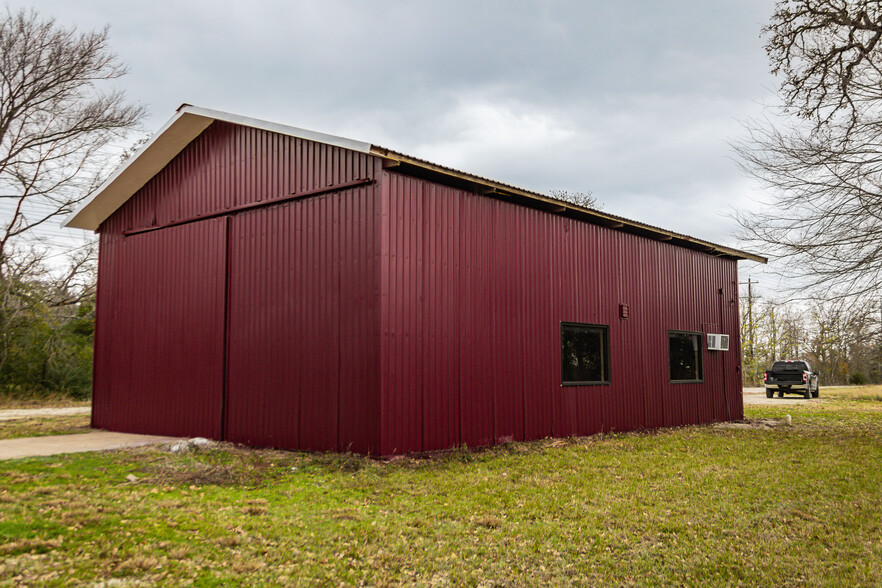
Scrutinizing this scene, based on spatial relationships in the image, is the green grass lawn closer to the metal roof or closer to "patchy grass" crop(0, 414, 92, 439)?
the metal roof

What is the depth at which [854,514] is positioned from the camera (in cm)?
593

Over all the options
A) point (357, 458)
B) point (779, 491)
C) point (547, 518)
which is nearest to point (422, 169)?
point (357, 458)

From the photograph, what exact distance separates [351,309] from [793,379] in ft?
78.2

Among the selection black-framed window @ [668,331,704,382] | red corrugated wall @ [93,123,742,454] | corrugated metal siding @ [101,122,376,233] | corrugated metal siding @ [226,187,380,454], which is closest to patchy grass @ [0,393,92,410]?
red corrugated wall @ [93,123,742,454]

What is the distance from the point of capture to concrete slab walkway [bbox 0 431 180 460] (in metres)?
8.75

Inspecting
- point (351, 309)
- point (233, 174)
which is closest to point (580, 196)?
point (233, 174)

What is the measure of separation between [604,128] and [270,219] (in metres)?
10.6

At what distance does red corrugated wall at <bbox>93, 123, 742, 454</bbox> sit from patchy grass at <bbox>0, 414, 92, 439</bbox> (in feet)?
2.14

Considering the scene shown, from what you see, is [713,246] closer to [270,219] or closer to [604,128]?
[604,128]

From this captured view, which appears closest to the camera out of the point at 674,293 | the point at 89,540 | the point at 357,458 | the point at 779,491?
the point at 89,540

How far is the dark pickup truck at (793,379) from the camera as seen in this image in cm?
2648

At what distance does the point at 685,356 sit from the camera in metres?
14.3

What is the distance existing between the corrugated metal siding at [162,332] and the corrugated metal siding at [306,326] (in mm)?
565

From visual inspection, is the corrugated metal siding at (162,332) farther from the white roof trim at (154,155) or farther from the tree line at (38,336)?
the tree line at (38,336)
